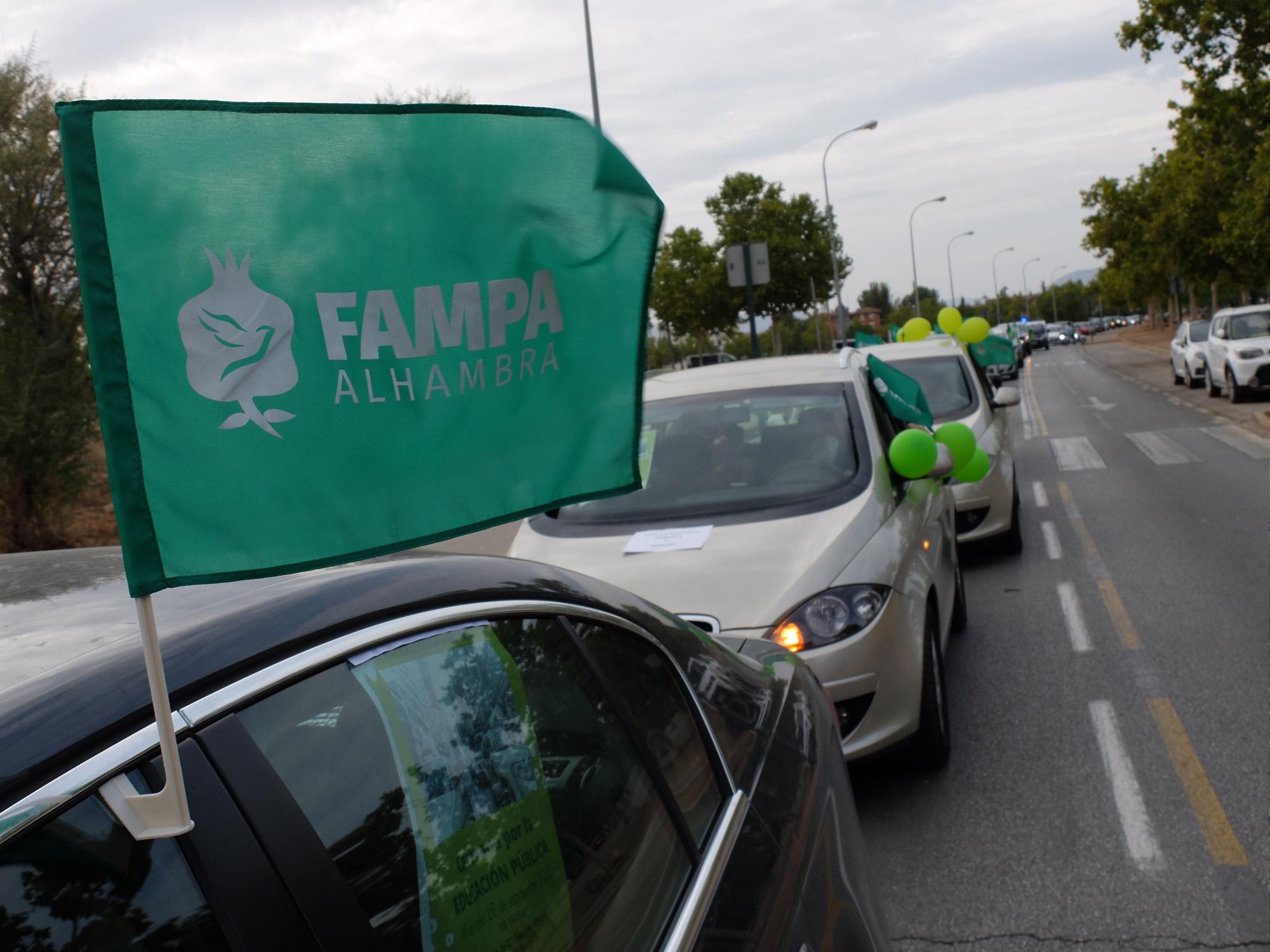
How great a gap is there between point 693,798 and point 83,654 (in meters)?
1.06

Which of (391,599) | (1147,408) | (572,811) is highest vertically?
(391,599)

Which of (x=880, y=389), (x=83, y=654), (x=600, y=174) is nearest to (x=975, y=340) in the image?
(x=880, y=389)

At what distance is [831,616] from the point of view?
4449mm

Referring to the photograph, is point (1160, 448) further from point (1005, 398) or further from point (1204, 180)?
point (1204, 180)

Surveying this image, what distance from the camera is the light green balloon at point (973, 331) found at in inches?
525

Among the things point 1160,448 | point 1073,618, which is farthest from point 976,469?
point 1160,448

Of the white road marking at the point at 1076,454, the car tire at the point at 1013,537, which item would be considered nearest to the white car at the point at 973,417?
the car tire at the point at 1013,537

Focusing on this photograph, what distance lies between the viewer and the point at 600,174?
211 cm

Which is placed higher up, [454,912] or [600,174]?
[600,174]

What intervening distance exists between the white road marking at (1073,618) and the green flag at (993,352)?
515cm

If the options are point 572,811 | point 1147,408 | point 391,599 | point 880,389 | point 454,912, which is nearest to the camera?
point 454,912

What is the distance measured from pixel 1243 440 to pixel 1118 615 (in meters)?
10.8

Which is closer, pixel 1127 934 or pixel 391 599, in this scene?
pixel 391 599

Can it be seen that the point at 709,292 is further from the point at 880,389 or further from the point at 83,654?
the point at 83,654
